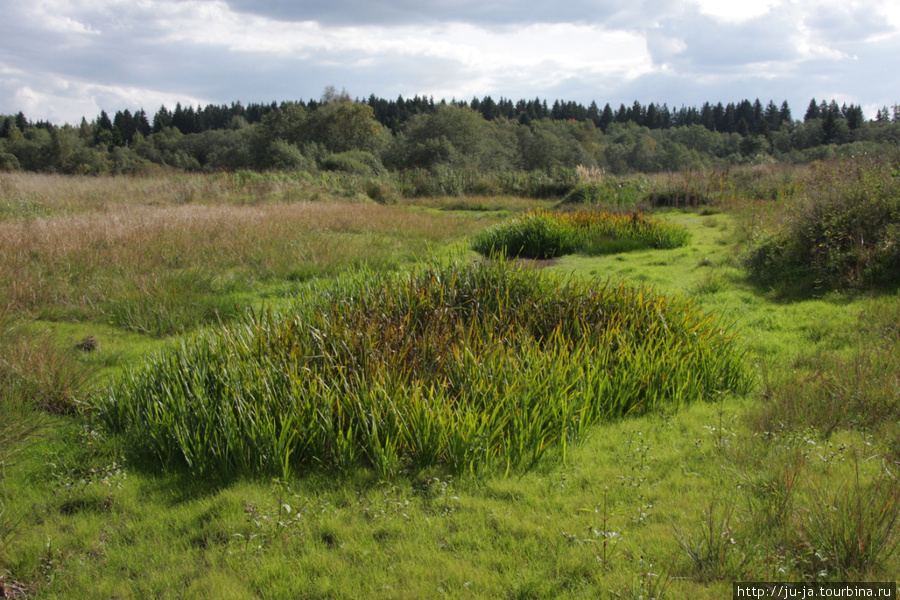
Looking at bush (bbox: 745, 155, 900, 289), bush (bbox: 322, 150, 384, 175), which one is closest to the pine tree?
bush (bbox: 322, 150, 384, 175)

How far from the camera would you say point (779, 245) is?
8672mm

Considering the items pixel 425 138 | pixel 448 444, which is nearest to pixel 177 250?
pixel 448 444

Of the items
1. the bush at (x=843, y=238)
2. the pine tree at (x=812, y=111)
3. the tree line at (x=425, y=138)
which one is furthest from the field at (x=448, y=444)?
the pine tree at (x=812, y=111)

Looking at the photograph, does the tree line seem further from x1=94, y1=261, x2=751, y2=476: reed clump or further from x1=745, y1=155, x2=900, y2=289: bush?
x1=94, y1=261, x2=751, y2=476: reed clump

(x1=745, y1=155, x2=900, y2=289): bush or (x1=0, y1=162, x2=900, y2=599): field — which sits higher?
(x1=745, y1=155, x2=900, y2=289): bush

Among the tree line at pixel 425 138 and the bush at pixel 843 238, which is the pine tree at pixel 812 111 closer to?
the tree line at pixel 425 138

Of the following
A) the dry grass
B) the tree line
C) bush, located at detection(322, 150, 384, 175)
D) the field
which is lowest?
the field

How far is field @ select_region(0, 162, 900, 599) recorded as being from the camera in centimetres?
250

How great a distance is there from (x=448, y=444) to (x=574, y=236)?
9232 mm

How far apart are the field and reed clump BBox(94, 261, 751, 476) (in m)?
0.03

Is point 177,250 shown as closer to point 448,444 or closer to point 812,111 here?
point 448,444

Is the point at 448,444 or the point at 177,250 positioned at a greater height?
the point at 177,250

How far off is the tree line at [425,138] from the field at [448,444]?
13.1 meters

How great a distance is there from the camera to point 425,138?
4047 cm
